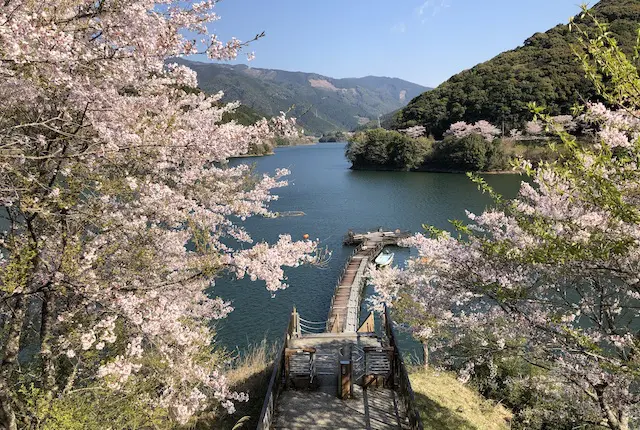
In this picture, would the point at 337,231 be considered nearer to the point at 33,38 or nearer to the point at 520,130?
the point at 33,38

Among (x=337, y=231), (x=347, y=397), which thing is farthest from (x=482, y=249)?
(x=337, y=231)

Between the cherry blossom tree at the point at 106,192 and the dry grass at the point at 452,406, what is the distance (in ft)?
22.0

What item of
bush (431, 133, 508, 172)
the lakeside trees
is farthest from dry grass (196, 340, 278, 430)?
the lakeside trees

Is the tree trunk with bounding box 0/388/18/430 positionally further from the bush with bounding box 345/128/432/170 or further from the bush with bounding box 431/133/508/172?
the bush with bounding box 345/128/432/170

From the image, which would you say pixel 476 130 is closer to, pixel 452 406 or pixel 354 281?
pixel 354 281

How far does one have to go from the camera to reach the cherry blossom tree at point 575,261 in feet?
15.6

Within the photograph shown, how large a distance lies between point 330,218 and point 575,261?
4078cm

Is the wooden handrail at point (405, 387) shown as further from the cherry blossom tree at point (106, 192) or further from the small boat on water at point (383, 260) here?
the small boat on water at point (383, 260)

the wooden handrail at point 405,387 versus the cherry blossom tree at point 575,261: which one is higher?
the cherry blossom tree at point 575,261

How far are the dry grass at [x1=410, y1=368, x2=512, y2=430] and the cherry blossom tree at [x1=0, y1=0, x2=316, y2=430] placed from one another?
671cm

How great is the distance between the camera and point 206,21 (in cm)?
646

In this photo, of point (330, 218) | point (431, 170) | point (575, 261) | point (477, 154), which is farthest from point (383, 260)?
point (431, 170)

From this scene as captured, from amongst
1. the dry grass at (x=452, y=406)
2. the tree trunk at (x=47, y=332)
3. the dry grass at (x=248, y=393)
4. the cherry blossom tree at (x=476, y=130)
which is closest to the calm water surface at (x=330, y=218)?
the tree trunk at (x=47, y=332)

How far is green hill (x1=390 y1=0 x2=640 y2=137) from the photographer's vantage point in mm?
75375
